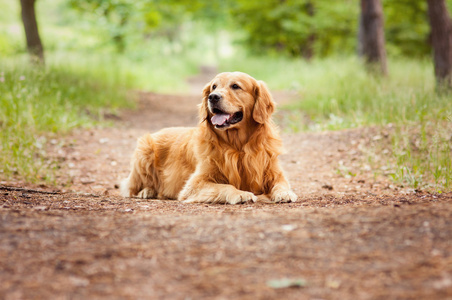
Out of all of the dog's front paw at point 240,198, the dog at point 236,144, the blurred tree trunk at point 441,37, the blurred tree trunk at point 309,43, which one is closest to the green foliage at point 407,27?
the blurred tree trunk at point 309,43

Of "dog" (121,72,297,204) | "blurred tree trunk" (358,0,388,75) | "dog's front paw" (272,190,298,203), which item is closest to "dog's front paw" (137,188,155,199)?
"dog" (121,72,297,204)

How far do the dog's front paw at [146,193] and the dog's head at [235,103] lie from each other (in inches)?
49.6

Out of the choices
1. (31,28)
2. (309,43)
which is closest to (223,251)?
(31,28)

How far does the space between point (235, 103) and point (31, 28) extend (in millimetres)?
7652

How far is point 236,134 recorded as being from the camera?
4.13 m

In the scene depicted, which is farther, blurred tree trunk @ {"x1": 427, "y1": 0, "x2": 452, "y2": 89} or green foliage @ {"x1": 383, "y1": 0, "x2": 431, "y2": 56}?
green foliage @ {"x1": 383, "y1": 0, "x2": 431, "y2": 56}

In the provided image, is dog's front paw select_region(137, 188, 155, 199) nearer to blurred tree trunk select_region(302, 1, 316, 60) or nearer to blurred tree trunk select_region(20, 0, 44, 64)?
blurred tree trunk select_region(20, 0, 44, 64)

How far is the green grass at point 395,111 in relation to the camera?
461cm

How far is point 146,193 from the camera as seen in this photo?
4902mm

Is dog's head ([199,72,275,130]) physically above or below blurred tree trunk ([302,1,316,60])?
below

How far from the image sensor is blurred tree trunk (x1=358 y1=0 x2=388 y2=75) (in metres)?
9.91

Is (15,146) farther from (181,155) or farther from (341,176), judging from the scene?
(341,176)

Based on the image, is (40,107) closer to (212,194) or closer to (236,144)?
(236,144)

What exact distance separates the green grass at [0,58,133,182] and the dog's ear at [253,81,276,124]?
103 inches
